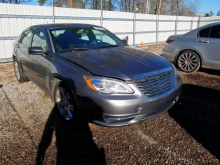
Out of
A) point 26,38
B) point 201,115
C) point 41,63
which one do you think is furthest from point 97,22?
point 201,115

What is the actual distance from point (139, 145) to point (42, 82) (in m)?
2.10

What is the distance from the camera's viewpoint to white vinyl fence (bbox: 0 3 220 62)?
7.84 m

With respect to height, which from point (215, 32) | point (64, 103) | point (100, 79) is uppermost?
point (215, 32)

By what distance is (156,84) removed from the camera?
2525 millimetres

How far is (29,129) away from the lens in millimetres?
2910

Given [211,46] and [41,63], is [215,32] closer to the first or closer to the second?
[211,46]

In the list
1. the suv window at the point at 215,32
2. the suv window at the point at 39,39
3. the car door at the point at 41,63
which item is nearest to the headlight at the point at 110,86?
the car door at the point at 41,63

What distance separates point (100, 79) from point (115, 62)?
502 mm

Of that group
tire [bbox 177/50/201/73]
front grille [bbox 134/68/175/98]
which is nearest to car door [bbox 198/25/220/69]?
tire [bbox 177/50/201/73]

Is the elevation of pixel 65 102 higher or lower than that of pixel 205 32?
lower

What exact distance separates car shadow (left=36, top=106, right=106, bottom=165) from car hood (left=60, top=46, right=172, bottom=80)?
0.72m

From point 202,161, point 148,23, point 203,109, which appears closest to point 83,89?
point 202,161

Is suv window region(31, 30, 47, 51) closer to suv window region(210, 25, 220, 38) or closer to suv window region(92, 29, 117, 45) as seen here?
suv window region(92, 29, 117, 45)

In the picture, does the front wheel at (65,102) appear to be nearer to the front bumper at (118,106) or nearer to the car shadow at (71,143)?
the car shadow at (71,143)
